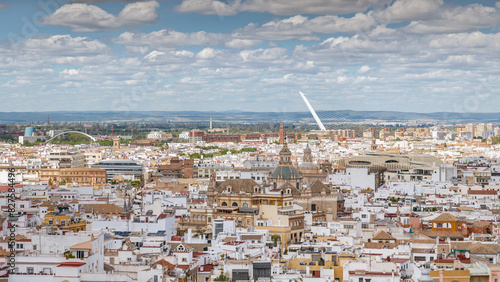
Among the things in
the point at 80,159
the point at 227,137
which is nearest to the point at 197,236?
the point at 80,159

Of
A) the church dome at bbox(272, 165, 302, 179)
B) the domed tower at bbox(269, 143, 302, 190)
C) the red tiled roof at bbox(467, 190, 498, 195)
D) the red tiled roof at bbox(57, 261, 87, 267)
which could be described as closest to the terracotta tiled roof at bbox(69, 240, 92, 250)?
the red tiled roof at bbox(57, 261, 87, 267)

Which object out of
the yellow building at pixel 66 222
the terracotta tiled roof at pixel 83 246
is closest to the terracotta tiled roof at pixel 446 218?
the yellow building at pixel 66 222

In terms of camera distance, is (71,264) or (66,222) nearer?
(71,264)

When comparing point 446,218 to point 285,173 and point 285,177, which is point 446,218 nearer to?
point 285,177

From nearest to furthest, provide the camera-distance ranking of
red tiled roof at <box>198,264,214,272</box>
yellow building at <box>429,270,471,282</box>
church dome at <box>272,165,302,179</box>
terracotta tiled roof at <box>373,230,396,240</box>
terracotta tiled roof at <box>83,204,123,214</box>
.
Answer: yellow building at <box>429,270,471,282</box> → red tiled roof at <box>198,264,214,272</box> → terracotta tiled roof at <box>373,230,396,240</box> → terracotta tiled roof at <box>83,204,123,214</box> → church dome at <box>272,165,302,179</box>

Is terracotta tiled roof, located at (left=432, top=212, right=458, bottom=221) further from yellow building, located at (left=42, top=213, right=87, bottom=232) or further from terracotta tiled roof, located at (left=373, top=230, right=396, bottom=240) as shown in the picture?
yellow building, located at (left=42, top=213, right=87, bottom=232)

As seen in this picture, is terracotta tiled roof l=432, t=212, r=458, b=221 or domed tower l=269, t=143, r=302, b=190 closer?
terracotta tiled roof l=432, t=212, r=458, b=221

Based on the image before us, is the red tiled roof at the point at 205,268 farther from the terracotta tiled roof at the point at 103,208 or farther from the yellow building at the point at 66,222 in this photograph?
the terracotta tiled roof at the point at 103,208

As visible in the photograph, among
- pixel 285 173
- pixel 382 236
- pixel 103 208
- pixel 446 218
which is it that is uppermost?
pixel 285 173

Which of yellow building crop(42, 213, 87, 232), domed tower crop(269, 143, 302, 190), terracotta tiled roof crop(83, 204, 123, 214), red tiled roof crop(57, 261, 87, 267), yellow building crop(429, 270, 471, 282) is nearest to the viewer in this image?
red tiled roof crop(57, 261, 87, 267)

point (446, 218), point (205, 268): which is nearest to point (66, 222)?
point (205, 268)
